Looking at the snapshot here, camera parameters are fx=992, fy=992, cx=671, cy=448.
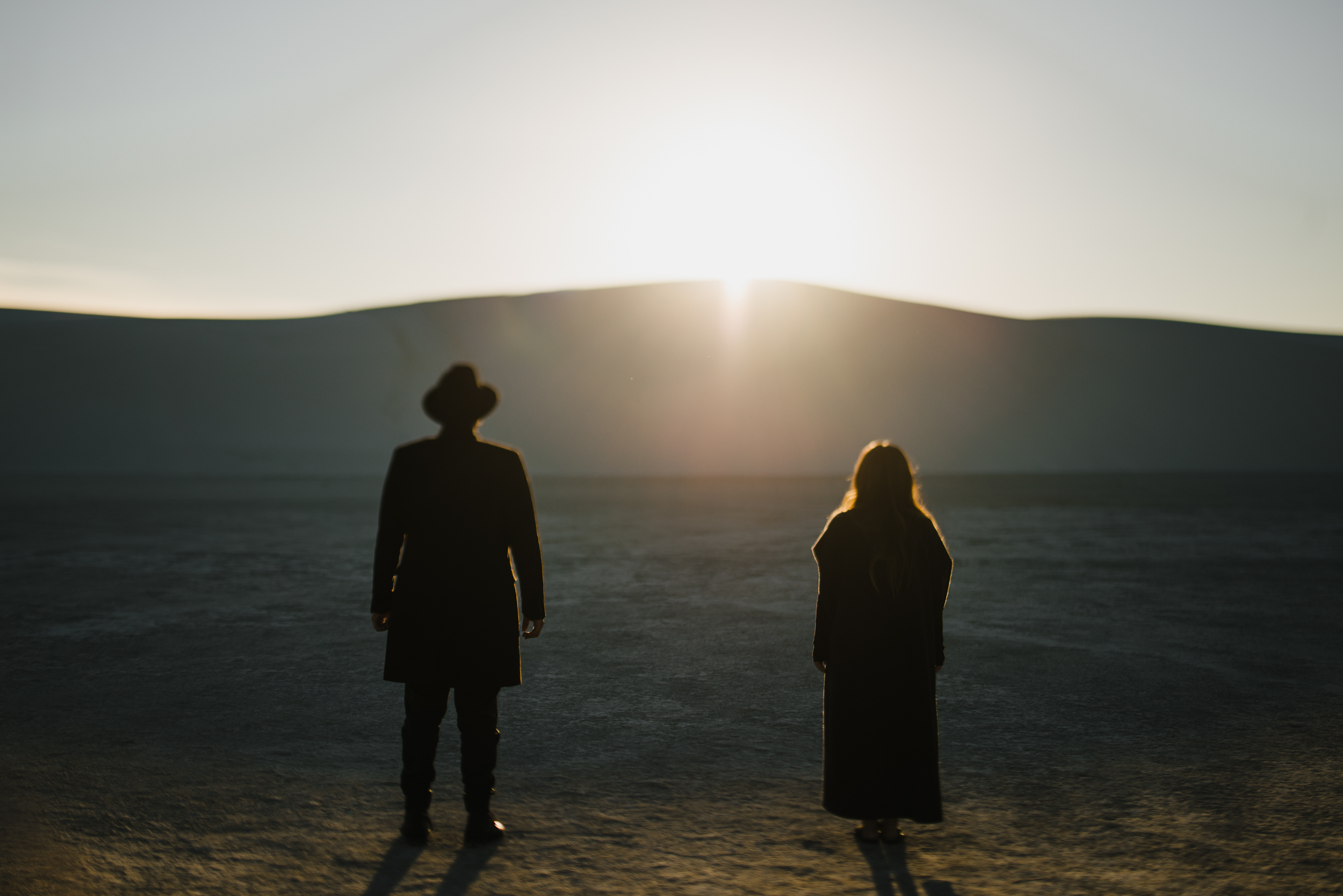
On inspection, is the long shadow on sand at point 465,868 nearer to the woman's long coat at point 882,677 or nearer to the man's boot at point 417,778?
the man's boot at point 417,778

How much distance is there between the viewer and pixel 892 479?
3.61 meters

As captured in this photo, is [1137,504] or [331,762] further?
[1137,504]

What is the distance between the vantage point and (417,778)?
3660 millimetres

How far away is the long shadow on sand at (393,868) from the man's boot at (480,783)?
0.20m

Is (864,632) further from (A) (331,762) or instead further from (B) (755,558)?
(B) (755,558)

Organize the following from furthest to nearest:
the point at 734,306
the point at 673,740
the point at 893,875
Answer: the point at 734,306 < the point at 673,740 < the point at 893,875

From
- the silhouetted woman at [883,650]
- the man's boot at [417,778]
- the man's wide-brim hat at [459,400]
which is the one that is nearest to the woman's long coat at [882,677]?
the silhouetted woman at [883,650]

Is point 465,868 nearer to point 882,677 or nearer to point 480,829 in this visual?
point 480,829

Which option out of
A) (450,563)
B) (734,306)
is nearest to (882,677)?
(450,563)

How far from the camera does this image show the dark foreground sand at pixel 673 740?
343 centimetres

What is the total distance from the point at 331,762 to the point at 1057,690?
422 centimetres

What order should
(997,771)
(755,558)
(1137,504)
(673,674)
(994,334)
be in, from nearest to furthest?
(997,771)
(673,674)
(755,558)
(1137,504)
(994,334)

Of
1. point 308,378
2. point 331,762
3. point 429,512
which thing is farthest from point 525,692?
point 308,378

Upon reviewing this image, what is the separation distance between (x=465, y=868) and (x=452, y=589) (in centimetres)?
96
